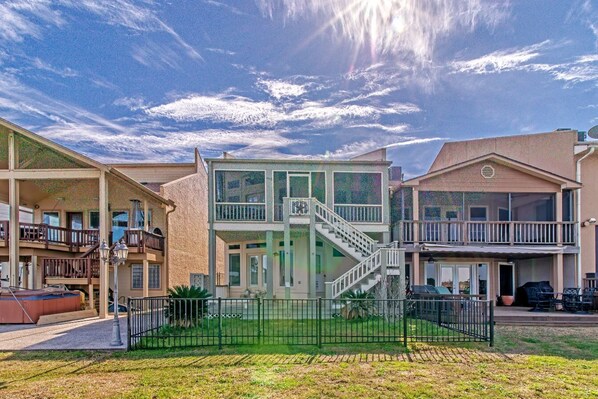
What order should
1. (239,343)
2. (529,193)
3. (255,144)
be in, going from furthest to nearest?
(255,144)
(529,193)
(239,343)

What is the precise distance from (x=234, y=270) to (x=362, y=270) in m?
8.19

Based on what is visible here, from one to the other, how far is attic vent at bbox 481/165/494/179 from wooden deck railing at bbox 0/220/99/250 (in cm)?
1727

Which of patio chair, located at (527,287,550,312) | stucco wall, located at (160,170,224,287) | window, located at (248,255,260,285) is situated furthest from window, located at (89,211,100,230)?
patio chair, located at (527,287,550,312)

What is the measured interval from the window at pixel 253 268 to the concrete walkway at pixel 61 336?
22.8ft

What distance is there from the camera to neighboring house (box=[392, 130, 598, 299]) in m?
16.9

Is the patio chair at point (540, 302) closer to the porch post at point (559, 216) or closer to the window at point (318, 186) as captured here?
the porch post at point (559, 216)

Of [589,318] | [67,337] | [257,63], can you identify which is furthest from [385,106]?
[67,337]

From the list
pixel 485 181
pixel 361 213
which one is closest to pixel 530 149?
Result: pixel 485 181

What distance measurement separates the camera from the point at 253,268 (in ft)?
64.1

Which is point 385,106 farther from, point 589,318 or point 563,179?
point 589,318

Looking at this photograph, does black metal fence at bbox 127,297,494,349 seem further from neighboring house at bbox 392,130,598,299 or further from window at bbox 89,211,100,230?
window at bbox 89,211,100,230

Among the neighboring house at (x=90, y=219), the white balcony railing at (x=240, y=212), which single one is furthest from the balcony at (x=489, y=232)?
the neighboring house at (x=90, y=219)

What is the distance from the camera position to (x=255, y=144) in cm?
2309

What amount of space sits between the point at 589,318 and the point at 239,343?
37.4 feet
